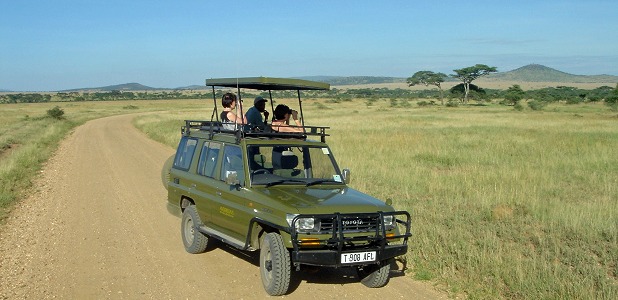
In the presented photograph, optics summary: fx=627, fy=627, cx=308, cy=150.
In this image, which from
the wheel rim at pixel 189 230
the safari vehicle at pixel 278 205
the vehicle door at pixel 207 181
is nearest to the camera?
the safari vehicle at pixel 278 205

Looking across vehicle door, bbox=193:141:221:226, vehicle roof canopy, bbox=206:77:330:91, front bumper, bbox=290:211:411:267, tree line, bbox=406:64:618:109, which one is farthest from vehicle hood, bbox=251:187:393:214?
tree line, bbox=406:64:618:109

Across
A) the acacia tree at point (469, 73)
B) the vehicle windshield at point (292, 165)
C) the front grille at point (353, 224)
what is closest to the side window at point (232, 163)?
the vehicle windshield at point (292, 165)

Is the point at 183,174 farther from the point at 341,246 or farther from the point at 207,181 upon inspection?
the point at 341,246

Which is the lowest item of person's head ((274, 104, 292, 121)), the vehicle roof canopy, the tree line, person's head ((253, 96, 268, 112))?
the tree line

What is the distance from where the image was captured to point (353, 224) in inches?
251

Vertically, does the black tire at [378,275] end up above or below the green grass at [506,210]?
above

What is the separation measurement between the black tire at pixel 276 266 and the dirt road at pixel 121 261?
0.19 meters

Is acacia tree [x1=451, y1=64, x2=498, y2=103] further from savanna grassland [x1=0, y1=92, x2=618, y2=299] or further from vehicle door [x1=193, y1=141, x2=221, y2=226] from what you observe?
vehicle door [x1=193, y1=141, x2=221, y2=226]

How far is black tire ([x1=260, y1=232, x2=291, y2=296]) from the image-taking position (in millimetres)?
6203

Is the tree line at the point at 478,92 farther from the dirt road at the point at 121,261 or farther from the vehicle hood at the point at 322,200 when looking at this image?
the vehicle hood at the point at 322,200

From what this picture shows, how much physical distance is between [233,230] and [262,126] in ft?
5.57

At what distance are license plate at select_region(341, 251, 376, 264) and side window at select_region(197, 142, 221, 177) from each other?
96.2 inches

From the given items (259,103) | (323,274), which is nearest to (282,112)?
(259,103)

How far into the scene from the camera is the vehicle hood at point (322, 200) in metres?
6.29
